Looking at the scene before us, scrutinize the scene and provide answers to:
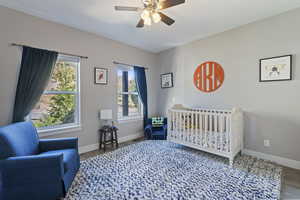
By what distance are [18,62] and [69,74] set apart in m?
0.82

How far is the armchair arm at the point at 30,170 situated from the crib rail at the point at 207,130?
2262 mm

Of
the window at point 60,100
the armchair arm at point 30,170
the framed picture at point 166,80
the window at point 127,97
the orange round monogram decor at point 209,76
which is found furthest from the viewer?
the framed picture at point 166,80

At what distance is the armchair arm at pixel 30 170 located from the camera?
151 centimetres

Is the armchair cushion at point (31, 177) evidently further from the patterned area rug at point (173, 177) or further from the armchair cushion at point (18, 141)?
the patterned area rug at point (173, 177)

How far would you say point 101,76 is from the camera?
3348 mm

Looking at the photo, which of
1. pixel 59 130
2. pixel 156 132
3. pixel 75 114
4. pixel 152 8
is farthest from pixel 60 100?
pixel 152 8

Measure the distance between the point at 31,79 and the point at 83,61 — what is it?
39.5 inches

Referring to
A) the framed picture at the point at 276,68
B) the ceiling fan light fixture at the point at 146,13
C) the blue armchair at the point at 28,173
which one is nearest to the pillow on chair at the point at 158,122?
the framed picture at the point at 276,68

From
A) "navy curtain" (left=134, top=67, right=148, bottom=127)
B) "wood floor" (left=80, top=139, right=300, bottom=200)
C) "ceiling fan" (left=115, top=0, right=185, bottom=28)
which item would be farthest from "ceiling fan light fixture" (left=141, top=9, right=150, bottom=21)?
"wood floor" (left=80, top=139, right=300, bottom=200)

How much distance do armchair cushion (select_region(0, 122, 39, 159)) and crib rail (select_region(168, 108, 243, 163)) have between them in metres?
2.50

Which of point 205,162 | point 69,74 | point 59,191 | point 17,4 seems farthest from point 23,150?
point 205,162

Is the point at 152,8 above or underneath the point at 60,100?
above

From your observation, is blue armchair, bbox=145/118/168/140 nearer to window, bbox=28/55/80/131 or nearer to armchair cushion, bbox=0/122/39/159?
window, bbox=28/55/80/131

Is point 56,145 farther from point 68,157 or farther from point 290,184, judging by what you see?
point 290,184
